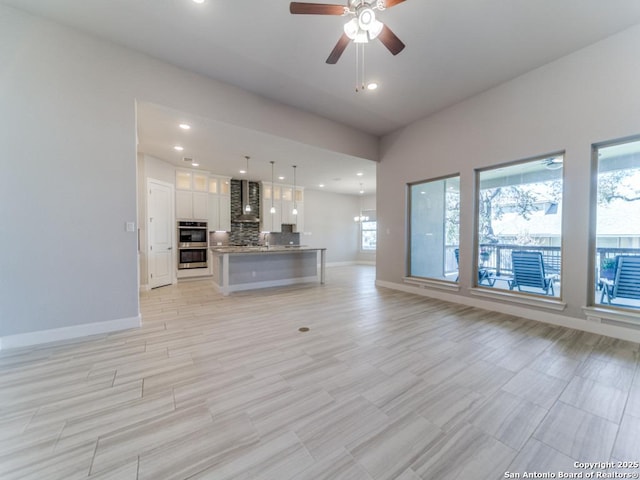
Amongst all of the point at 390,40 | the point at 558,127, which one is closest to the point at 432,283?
the point at 558,127

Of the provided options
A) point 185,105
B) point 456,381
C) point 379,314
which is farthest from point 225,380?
point 185,105

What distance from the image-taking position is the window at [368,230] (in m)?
11.1

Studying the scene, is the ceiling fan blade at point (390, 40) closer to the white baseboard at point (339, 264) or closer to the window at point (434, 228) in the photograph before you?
the window at point (434, 228)

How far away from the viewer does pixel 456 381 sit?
6.89ft

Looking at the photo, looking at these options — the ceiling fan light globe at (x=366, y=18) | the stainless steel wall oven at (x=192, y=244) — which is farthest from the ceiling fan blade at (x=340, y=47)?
the stainless steel wall oven at (x=192, y=244)

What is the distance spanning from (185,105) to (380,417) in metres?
4.39

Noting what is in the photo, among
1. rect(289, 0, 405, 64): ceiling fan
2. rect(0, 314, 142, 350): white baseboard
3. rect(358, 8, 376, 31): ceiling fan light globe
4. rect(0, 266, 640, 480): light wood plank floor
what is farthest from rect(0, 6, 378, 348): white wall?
rect(358, 8, 376, 31): ceiling fan light globe

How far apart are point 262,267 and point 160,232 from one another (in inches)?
105

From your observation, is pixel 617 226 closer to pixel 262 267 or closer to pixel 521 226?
pixel 521 226

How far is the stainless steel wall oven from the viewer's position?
271 inches

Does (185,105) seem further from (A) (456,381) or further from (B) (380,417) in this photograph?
(A) (456,381)

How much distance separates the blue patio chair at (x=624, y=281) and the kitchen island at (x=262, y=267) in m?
5.01

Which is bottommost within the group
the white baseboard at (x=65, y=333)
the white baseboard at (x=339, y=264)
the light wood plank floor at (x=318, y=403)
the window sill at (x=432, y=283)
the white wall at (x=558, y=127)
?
the white baseboard at (x=339, y=264)

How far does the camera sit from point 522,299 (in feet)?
12.4
